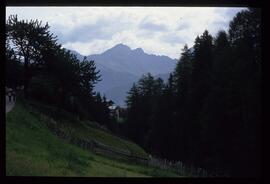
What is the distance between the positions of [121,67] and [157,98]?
0.40 m

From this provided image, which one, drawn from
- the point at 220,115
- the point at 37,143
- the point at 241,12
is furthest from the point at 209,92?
the point at 37,143

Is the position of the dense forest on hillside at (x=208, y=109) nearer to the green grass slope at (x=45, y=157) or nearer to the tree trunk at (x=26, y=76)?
the green grass slope at (x=45, y=157)

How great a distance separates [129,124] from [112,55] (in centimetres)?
50

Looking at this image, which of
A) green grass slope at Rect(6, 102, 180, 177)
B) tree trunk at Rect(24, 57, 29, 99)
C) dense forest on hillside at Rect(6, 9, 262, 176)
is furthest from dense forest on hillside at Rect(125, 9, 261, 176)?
tree trunk at Rect(24, 57, 29, 99)

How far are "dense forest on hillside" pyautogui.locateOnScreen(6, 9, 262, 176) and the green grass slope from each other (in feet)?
0.69

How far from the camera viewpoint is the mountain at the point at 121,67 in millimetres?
3199

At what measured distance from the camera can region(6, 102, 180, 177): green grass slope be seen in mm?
2865

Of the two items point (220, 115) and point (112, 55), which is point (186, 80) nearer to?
point (220, 115)

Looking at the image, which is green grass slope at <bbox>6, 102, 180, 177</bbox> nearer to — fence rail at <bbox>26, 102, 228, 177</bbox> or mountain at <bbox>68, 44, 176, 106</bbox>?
fence rail at <bbox>26, 102, 228, 177</bbox>

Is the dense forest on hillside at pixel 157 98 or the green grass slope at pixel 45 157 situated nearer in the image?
the green grass slope at pixel 45 157

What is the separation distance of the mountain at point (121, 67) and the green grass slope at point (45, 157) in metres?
0.32

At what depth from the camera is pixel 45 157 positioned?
10.9ft

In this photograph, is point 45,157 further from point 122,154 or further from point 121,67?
point 121,67

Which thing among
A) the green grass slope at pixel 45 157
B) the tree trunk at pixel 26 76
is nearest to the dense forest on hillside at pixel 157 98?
the tree trunk at pixel 26 76
